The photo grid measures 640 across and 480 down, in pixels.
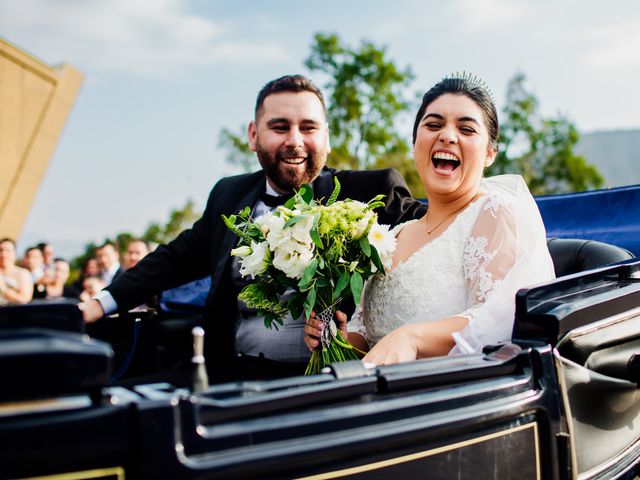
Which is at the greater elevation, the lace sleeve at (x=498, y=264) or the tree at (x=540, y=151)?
the tree at (x=540, y=151)

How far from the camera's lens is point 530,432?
1.66m

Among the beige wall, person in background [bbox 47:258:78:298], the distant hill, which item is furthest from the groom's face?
the distant hill

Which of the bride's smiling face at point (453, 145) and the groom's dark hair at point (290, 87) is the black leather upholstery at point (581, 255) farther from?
the groom's dark hair at point (290, 87)

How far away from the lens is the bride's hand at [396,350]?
1.95 meters

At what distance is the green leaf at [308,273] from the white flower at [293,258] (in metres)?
0.02

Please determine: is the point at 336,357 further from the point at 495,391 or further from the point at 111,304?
the point at 111,304

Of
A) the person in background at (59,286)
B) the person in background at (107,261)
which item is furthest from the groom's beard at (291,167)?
the person in background at (107,261)

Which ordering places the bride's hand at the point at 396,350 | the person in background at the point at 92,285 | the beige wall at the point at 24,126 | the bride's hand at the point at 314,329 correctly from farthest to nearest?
the beige wall at the point at 24,126 < the person in background at the point at 92,285 < the bride's hand at the point at 314,329 < the bride's hand at the point at 396,350

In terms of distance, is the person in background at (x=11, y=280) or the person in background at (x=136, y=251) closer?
the person in background at (x=11, y=280)

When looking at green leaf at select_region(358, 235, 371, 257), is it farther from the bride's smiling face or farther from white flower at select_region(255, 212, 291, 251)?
the bride's smiling face

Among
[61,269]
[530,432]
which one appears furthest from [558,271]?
[61,269]

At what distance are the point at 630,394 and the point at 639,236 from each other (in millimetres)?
1085

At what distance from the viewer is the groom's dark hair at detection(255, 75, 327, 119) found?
10.0ft

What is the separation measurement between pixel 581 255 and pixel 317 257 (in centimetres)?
130
